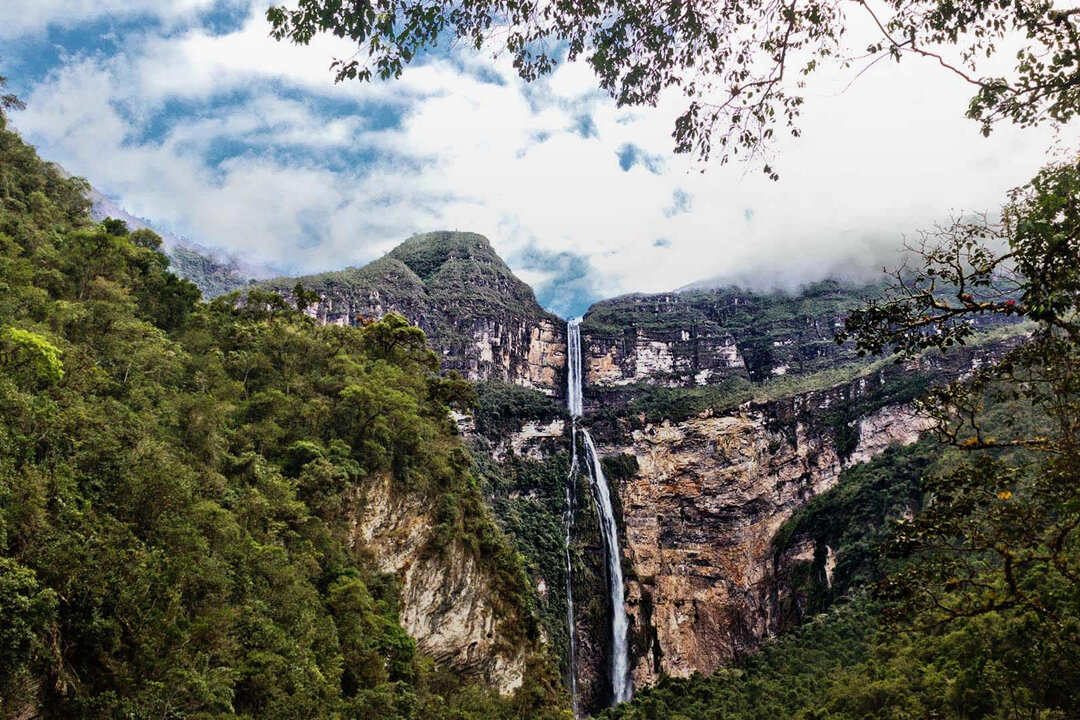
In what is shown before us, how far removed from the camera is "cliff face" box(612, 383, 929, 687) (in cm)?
4762

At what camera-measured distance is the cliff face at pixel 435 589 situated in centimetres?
1788

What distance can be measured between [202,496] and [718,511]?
44806mm

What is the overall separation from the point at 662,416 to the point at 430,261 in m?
45.1

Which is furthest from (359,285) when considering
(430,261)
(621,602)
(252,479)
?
(252,479)

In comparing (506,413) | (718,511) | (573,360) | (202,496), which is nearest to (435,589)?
(202,496)

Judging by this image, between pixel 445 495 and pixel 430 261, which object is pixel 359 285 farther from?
pixel 445 495

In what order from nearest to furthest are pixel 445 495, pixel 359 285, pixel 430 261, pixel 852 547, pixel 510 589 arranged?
pixel 445 495 < pixel 510 589 < pixel 852 547 < pixel 359 285 < pixel 430 261

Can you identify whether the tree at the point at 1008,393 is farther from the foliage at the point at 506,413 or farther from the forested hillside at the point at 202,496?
the foliage at the point at 506,413

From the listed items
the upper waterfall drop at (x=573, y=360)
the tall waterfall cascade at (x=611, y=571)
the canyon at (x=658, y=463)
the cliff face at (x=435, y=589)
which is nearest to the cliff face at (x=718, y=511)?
the canyon at (x=658, y=463)

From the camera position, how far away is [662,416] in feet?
186

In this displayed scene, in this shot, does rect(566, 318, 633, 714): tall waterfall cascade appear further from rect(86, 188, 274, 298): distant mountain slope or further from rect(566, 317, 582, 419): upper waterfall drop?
rect(86, 188, 274, 298): distant mountain slope

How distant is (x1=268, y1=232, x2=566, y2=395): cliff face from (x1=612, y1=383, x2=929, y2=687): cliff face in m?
20.4

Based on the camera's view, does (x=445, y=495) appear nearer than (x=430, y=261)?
Yes

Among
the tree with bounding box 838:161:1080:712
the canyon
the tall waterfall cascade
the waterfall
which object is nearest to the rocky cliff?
the canyon
